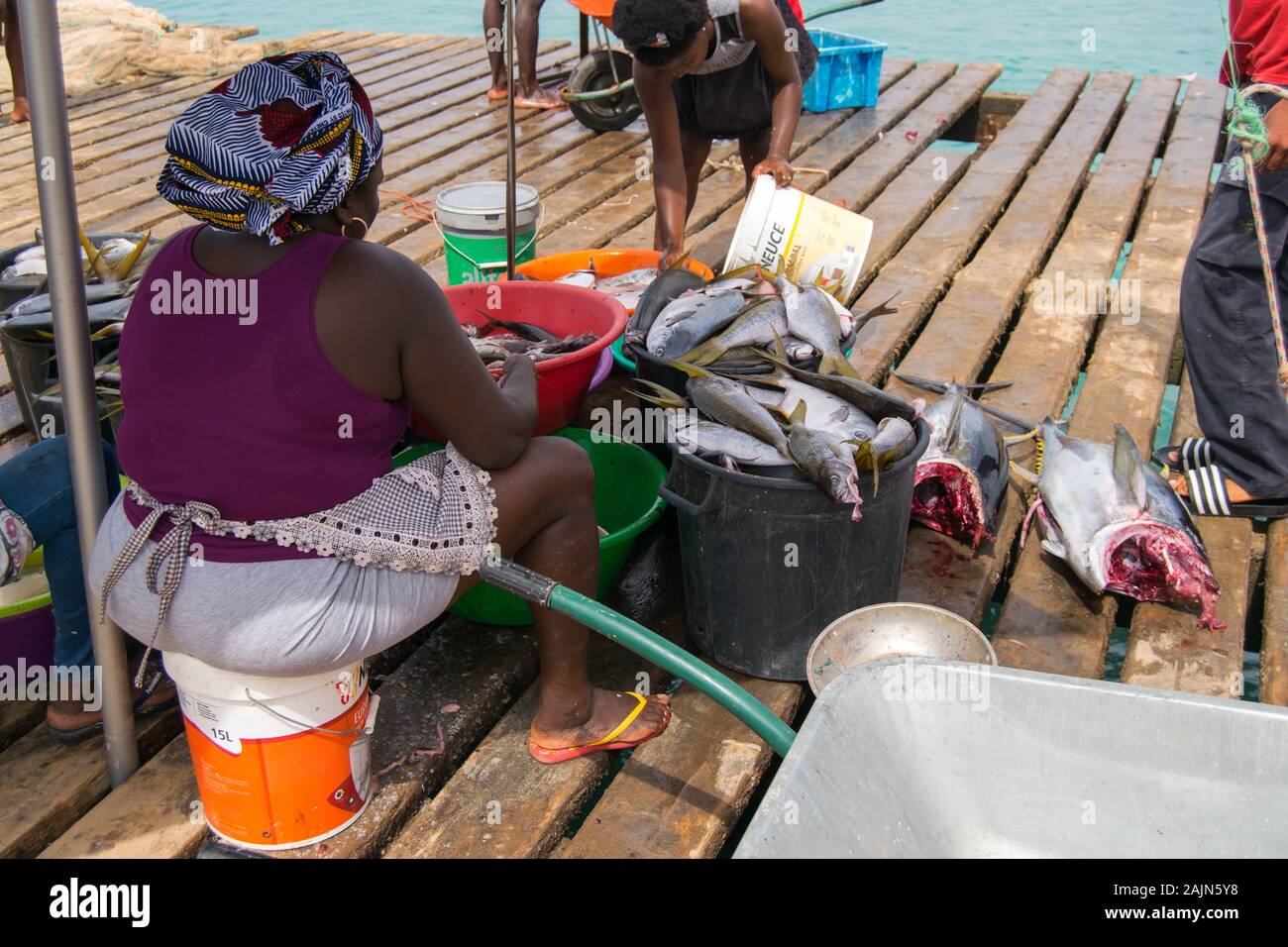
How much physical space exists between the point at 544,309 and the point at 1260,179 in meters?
2.21

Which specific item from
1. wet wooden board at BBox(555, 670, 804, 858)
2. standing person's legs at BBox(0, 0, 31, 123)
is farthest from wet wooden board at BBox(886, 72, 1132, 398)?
standing person's legs at BBox(0, 0, 31, 123)

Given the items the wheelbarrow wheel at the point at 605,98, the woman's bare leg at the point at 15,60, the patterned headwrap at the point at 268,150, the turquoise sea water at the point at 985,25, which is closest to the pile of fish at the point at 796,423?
the patterned headwrap at the point at 268,150

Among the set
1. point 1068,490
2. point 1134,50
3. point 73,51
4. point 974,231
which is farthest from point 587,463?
point 1134,50

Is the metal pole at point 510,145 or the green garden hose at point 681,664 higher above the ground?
the metal pole at point 510,145

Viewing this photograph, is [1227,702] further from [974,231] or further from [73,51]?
[73,51]

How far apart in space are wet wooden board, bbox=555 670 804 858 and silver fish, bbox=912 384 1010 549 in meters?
0.90

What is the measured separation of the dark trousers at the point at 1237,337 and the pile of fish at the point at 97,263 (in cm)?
337

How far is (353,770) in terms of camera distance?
244 cm

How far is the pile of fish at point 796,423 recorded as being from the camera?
266 cm

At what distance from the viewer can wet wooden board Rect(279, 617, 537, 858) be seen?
2502mm

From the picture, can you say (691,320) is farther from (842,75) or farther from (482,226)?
(842,75)

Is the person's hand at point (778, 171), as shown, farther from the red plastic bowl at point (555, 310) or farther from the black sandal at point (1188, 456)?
the black sandal at point (1188, 456)

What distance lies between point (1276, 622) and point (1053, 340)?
1.85m
